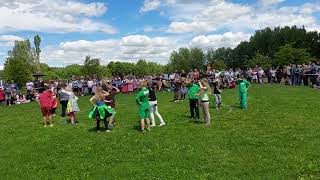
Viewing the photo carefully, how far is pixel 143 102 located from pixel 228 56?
11354 cm

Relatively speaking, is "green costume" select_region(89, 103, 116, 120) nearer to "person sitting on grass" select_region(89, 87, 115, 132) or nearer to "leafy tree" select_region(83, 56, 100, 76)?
"person sitting on grass" select_region(89, 87, 115, 132)

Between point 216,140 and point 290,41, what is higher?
point 290,41

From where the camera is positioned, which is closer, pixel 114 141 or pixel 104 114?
pixel 114 141

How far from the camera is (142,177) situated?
416 inches

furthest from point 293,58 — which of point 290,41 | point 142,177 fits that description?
point 142,177

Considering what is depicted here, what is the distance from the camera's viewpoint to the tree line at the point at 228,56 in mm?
77438

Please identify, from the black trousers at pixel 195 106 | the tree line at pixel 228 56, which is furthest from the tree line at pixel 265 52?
the black trousers at pixel 195 106

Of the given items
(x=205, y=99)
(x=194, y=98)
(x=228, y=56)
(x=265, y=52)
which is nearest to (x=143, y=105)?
(x=205, y=99)

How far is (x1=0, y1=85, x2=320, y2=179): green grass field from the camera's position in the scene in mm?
10938

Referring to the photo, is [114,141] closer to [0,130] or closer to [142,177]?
[142,177]

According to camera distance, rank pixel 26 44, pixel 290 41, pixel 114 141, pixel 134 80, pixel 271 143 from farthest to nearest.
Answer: pixel 26 44 → pixel 290 41 → pixel 134 80 → pixel 114 141 → pixel 271 143

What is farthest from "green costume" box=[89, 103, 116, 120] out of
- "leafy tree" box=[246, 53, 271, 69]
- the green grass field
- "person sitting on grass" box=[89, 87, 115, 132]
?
"leafy tree" box=[246, 53, 271, 69]

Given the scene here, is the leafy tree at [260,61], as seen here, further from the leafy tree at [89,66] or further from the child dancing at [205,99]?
the child dancing at [205,99]

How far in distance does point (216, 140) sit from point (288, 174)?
4.25m
